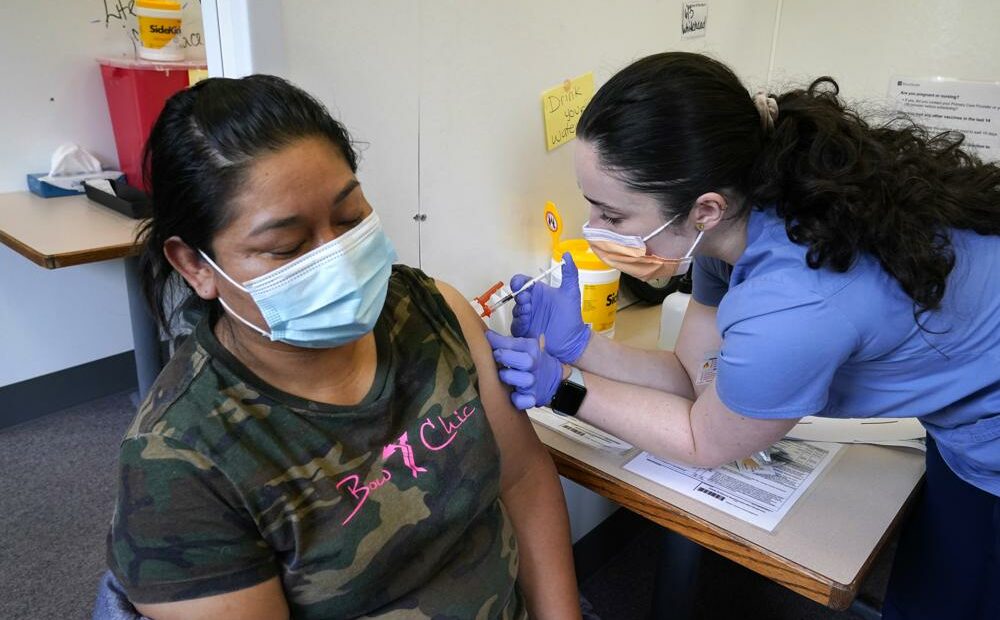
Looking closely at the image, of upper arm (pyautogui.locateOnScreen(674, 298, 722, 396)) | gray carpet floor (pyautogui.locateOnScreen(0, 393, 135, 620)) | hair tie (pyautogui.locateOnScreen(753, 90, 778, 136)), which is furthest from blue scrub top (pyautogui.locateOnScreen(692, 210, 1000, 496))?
gray carpet floor (pyautogui.locateOnScreen(0, 393, 135, 620))

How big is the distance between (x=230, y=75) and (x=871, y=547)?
116 cm

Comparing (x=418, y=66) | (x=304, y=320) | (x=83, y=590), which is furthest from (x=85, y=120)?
(x=304, y=320)

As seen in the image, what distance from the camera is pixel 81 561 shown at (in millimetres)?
2121

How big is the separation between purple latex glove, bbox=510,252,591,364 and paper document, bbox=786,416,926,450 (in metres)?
0.42

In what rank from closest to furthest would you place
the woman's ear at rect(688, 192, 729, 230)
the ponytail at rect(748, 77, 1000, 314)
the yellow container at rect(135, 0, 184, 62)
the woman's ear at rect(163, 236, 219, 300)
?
1. the woman's ear at rect(163, 236, 219, 300)
2. the ponytail at rect(748, 77, 1000, 314)
3. the woman's ear at rect(688, 192, 729, 230)
4. the yellow container at rect(135, 0, 184, 62)

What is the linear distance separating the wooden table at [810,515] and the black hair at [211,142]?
688 millimetres

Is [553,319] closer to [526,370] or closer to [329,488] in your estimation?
[526,370]

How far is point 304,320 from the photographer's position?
0.88 meters

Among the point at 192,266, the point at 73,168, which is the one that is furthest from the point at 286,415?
the point at 73,168

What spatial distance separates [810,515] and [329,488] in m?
0.71

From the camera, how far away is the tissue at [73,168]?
8.38 ft

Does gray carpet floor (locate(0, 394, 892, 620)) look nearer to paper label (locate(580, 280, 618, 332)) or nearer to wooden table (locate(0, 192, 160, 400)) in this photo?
wooden table (locate(0, 192, 160, 400))

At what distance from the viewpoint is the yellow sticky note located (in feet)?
5.36

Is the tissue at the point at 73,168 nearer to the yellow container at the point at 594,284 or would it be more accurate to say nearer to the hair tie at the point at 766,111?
the yellow container at the point at 594,284
